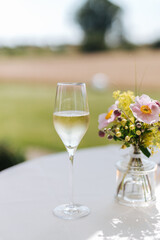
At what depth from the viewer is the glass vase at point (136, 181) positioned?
92 cm

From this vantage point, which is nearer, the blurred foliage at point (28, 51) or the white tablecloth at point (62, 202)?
the white tablecloth at point (62, 202)

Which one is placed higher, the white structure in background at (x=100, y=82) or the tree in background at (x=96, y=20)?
the tree in background at (x=96, y=20)

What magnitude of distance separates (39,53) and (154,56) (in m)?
4.57

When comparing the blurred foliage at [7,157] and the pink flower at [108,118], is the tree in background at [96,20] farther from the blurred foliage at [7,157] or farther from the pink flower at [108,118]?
the pink flower at [108,118]

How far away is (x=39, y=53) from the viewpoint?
1196cm

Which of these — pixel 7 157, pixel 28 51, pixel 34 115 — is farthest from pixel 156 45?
pixel 7 157

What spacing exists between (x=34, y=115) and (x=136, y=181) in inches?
388

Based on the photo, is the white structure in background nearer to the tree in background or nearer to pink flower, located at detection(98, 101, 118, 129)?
the tree in background

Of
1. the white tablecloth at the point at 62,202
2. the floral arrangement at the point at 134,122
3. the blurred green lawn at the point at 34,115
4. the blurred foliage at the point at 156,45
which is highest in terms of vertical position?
the blurred foliage at the point at 156,45

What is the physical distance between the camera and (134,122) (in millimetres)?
898

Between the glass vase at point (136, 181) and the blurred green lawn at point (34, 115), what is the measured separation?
5651 millimetres

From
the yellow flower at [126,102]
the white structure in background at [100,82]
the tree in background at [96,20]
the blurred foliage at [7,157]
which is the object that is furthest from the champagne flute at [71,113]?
the tree in background at [96,20]

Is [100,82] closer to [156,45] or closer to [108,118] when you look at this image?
[156,45]

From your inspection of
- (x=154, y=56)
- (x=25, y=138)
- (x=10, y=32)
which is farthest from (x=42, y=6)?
(x=25, y=138)
